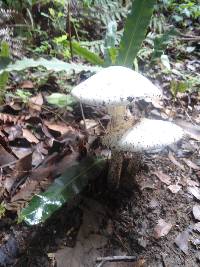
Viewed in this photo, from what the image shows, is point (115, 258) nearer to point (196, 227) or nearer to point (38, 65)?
point (196, 227)

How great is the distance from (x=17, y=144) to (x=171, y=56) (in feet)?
8.27

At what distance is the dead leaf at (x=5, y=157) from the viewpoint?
1.86 metres

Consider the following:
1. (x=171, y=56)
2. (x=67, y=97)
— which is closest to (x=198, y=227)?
(x=67, y=97)

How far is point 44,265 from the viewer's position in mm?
1499

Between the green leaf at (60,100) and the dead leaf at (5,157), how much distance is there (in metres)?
0.58

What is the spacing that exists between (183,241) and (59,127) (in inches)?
39.5

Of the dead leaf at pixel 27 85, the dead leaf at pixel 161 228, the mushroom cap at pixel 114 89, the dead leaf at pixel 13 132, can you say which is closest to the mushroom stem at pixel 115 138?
the mushroom cap at pixel 114 89

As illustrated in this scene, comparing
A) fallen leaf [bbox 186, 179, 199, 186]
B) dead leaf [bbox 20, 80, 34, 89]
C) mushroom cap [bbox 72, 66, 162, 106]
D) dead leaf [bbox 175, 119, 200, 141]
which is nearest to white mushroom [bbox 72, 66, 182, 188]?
mushroom cap [bbox 72, 66, 162, 106]

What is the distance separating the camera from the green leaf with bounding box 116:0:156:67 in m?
1.91

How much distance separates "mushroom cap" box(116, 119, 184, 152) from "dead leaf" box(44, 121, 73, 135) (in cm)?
65

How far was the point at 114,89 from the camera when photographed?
54.7 inches

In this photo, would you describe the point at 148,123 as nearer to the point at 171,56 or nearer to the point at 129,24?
the point at 129,24

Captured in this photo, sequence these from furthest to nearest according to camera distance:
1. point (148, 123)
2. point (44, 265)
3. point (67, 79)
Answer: point (67, 79) → point (148, 123) → point (44, 265)

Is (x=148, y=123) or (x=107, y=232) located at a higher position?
(x=148, y=123)
